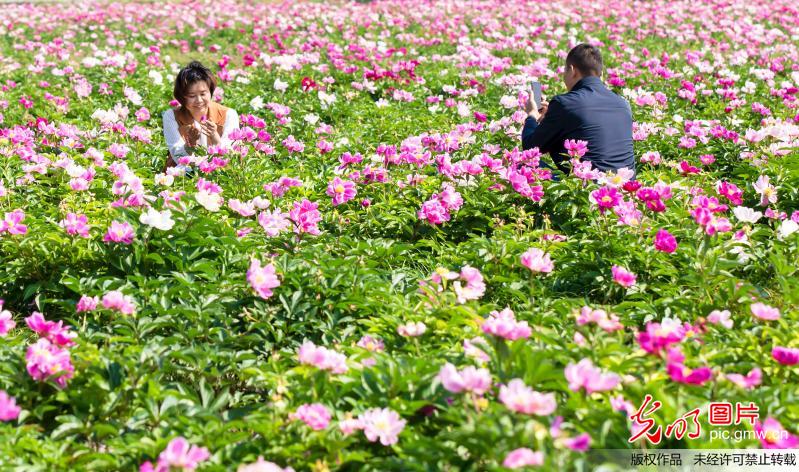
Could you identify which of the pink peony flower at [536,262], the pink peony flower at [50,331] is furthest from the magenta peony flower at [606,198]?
the pink peony flower at [50,331]

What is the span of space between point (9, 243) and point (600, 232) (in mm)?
2983

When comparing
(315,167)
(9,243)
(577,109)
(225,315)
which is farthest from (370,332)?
(315,167)

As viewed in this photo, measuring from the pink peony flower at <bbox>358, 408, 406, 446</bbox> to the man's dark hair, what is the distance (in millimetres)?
3498

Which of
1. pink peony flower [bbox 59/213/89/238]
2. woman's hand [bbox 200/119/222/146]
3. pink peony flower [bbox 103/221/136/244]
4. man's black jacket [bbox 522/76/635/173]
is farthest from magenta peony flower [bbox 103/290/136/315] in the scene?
man's black jacket [bbox 522/76/635/173]

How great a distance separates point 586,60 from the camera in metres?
4.88

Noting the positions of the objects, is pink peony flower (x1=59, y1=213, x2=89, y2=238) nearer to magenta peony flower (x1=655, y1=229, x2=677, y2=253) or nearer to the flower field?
the flower field

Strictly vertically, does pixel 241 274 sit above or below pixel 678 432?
above

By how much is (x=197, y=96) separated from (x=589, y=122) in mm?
2939

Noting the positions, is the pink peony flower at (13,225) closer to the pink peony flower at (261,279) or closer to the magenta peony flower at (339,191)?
the pink peony flower at (261,279)

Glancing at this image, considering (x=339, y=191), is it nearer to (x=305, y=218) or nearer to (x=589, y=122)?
(x=305, y=218)

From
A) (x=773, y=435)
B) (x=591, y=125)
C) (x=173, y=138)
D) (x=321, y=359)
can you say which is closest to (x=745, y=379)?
(x=773, y=435)

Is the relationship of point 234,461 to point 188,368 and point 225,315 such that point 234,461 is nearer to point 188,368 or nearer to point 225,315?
point 188,368

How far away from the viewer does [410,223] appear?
4219 mm

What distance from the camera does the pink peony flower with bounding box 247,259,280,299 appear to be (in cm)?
274
